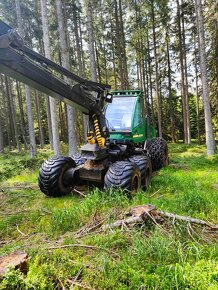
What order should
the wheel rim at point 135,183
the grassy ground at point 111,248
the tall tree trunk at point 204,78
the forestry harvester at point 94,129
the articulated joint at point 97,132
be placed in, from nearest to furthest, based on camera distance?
1. the grassy ground at point 111,248
2. the forestry harvester at point 94,129
3. the wheel rim at point 135,183
4. the articulated joint at point 97,132
5. the tall tree trunk at point 204,78

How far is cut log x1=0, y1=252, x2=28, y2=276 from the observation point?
2.81m

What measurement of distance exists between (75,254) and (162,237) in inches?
43.1

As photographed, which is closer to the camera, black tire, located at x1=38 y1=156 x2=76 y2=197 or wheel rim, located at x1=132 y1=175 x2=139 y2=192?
wheel rim, located at x1=132 y1=175 x2=139 y2=192

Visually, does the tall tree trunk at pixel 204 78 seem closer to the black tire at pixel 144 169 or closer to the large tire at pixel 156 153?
the large tire at pixel 156 153

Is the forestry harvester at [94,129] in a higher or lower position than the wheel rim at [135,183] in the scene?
higher

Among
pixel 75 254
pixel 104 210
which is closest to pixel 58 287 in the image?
pixel 75 254

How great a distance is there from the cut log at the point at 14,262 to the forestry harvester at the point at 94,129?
2671mm

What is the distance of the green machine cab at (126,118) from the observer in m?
7.78

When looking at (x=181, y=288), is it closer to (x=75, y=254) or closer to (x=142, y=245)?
(x=142, y=245)

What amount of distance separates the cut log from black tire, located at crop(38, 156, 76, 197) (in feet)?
11.3

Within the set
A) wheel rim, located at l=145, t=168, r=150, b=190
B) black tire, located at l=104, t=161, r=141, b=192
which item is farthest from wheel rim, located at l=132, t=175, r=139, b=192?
wheel rim, located at l=145, t=168, r=150, b=190

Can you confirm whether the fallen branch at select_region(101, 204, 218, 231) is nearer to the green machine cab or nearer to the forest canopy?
the green machine cab

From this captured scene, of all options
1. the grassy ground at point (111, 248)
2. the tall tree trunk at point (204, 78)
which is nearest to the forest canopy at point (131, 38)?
the tall tree trunk at point (204, 78)

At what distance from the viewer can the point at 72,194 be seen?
679 cm
